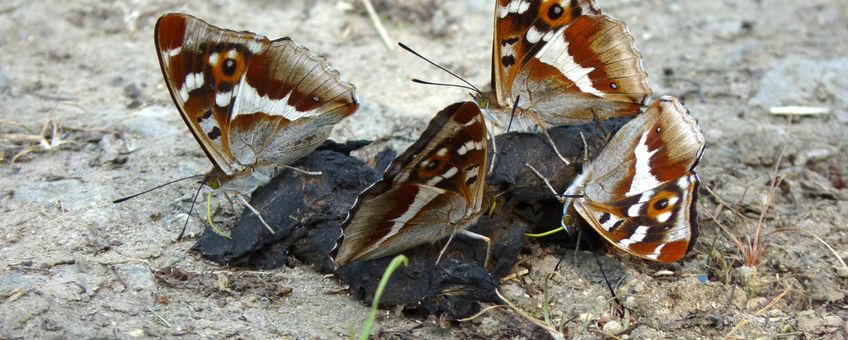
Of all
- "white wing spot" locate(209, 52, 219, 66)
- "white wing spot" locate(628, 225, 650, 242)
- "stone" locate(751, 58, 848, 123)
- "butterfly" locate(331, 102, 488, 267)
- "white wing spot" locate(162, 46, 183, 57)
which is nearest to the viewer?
"butterfly" locate(331, 102, 488, 267)

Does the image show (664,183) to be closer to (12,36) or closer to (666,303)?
(666,303)

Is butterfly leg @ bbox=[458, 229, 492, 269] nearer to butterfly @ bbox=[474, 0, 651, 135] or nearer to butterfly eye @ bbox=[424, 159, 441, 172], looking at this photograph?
butterfly eye @ bbox=[424, 159, 441, 172]

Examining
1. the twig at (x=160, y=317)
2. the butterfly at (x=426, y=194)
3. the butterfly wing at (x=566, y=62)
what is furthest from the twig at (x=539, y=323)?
the twig at (x=160, y=317)

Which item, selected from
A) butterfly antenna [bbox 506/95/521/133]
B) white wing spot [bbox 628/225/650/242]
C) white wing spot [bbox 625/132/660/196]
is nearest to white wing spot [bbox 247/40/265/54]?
butterfly antenna [bbox 506/95/521/133]

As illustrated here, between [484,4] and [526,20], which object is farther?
[484,4]

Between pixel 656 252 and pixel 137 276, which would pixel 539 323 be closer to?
pixel 656 252

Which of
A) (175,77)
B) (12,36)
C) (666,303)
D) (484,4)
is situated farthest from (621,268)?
(12,36)
